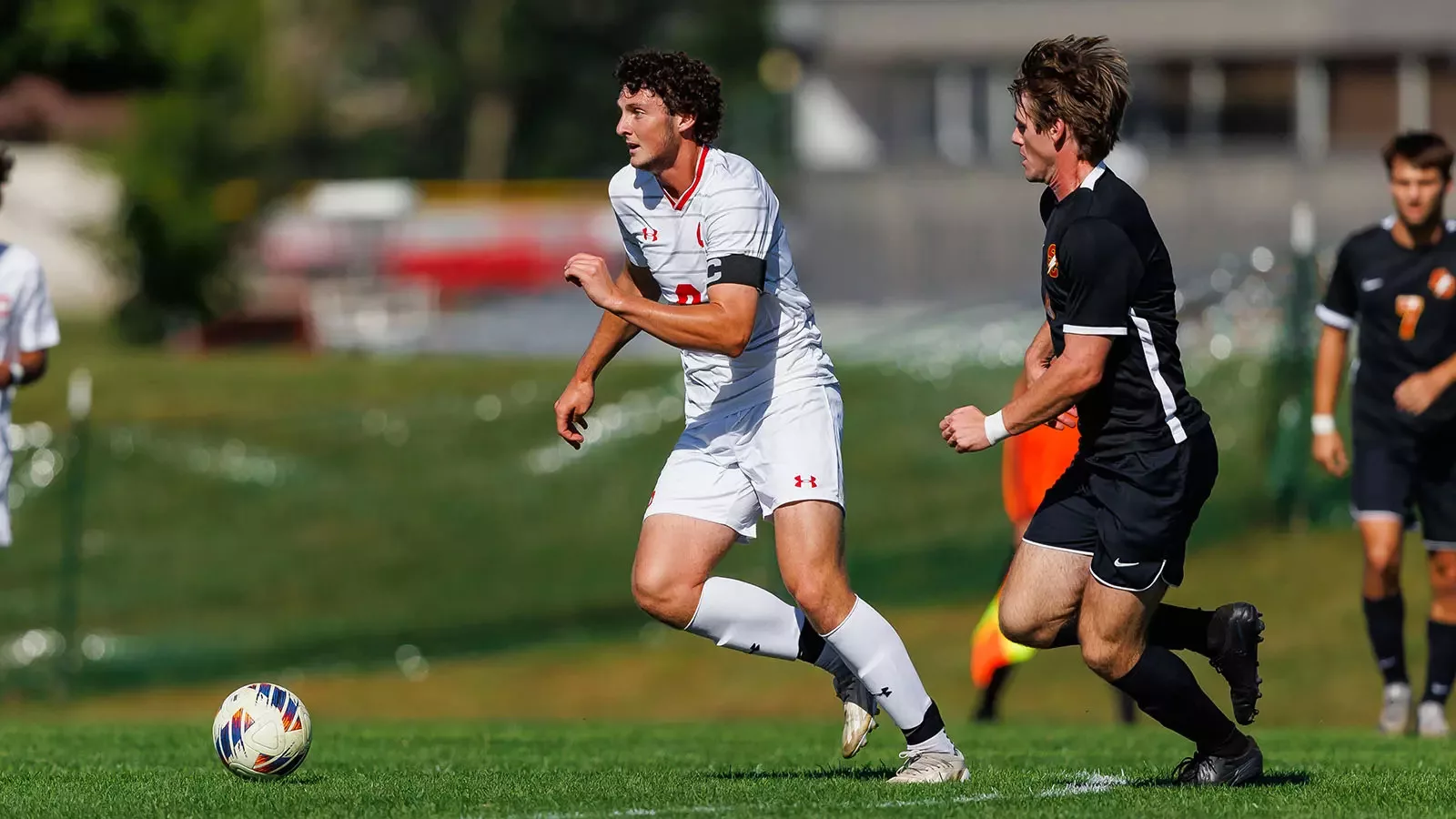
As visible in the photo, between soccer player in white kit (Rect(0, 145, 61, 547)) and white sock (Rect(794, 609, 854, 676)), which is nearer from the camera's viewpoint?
white sock (Rect(794, 609, 854, 676))

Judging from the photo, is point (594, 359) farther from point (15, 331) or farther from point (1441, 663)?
point (1441, 663)

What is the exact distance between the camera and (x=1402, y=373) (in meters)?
10.1

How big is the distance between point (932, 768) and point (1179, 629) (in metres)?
0.92

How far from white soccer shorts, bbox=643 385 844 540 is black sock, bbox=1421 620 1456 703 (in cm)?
453

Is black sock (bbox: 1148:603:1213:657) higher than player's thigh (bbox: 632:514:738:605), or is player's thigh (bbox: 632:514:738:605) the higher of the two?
player's thigh (bbox: 632:514:738:605)

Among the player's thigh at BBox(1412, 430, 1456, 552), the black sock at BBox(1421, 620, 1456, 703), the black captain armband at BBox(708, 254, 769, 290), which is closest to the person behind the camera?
the black captain armband at BBox(708, 254, 769, 290)

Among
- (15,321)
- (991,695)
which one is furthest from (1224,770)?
(15,321)

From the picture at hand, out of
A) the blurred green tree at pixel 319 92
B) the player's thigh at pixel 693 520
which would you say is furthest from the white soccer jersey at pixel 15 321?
the blurred green tree at pixel 319 92

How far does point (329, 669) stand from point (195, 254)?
20979 mm

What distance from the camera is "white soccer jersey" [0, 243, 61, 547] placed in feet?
31.0

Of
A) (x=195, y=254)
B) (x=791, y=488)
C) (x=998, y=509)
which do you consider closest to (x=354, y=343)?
(x=195, y=254)

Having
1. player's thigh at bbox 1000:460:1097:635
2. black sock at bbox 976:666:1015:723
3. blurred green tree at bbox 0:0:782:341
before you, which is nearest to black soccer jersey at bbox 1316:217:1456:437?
black sock at bbox 976:666:1015:723

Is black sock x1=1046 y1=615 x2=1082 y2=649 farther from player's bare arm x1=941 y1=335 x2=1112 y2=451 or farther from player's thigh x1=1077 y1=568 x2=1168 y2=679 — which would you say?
player's bare arm x1=941 y1=335 x2=1112 y2=451

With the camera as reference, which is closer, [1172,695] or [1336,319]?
[1172,695]
